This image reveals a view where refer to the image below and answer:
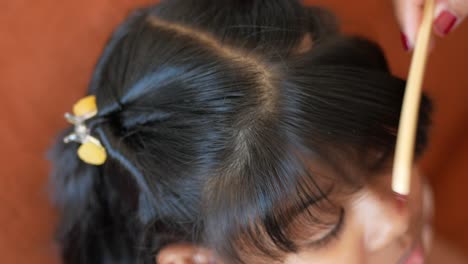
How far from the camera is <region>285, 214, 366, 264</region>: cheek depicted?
0.47 meters

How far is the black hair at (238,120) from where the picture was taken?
42cm

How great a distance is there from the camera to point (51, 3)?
1.74 ft

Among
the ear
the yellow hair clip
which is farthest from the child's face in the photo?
the yellow hair clip

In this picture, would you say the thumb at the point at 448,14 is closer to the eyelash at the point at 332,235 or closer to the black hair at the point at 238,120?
the black hair at the point at 238,120

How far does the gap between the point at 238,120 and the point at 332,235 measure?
17 cm

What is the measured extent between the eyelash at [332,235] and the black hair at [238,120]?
0.02m

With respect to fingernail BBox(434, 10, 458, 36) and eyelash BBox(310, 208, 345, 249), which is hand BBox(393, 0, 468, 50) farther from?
eyelash BBox(310, 208, 345, 249)

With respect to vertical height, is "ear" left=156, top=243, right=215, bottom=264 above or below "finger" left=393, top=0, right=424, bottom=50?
below

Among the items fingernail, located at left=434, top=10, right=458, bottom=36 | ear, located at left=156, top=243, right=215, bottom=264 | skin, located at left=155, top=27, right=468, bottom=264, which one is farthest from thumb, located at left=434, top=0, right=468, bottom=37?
ear, located at left=156, top=243, right=215, bottom=264

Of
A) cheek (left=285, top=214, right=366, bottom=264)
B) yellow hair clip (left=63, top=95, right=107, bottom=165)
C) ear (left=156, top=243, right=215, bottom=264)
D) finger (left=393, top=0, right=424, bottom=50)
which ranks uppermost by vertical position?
yellow hair clip (left=63, top=95, right=107, bottom=165)

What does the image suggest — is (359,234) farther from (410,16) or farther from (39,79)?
(39,79)

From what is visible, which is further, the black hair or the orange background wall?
the orange background wall

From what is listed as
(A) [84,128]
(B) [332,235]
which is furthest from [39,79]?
(B) [332,235]

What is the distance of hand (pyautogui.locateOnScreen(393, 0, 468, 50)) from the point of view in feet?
1.44
